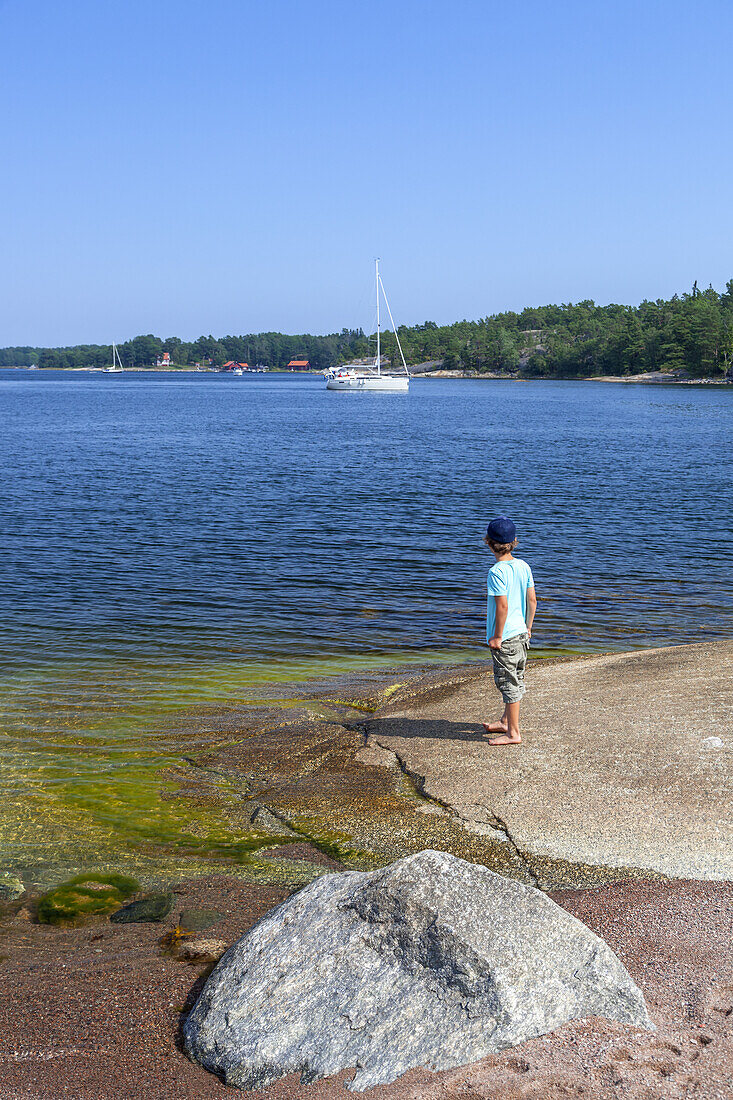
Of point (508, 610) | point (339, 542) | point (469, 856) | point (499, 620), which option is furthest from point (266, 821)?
point (339, 542)

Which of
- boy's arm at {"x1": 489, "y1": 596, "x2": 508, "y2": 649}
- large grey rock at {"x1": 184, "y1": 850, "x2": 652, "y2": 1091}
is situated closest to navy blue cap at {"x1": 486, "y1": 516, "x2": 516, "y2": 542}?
boy's arm at {"x1": 489, "y1": 596, "x2": 508, "y2": 649}

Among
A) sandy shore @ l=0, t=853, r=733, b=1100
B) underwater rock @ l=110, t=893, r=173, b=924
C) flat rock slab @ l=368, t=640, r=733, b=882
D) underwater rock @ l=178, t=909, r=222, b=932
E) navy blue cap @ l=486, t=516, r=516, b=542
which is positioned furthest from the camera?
navy blue cap @ l=486, t=516, r=516, b=542

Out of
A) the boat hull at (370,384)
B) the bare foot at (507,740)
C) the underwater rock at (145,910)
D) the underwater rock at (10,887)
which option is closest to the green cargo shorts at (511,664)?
the bare foot at (507,740)

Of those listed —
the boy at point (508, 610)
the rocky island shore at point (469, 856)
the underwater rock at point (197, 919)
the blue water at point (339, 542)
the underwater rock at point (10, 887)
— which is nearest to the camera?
the rocky island shore at point (469, 856)

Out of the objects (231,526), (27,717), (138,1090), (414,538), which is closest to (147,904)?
(138,1090)

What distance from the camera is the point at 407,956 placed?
4516 mm

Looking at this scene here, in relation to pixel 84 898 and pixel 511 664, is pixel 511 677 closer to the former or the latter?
pixel 511 664

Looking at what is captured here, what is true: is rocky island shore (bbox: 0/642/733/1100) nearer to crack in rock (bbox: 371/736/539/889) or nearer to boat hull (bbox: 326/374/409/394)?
crack in rock (bbox: 371/736/539/889)

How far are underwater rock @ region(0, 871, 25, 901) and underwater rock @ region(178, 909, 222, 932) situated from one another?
145 centimetres

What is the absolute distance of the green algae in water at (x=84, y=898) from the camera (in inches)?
245

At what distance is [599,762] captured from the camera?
778cm

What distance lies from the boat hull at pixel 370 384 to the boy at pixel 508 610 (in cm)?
13393

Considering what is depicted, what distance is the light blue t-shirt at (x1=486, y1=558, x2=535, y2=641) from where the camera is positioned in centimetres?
788

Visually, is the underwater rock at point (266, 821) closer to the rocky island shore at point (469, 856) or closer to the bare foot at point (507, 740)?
the rocky island shore at point (469, 856)
